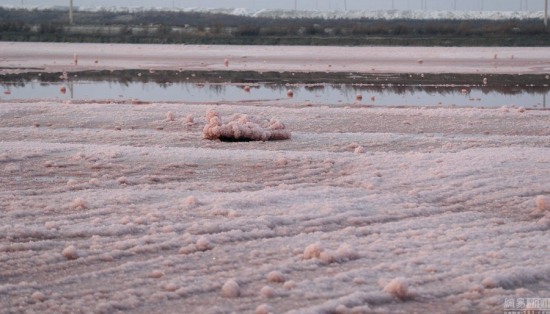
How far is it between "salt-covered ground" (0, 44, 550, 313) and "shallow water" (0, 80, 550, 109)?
5656 millimetres

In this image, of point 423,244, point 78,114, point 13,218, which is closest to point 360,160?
point 423,244

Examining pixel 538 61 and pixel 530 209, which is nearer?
pixel 530 209

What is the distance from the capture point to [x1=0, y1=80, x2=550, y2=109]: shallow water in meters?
14.9

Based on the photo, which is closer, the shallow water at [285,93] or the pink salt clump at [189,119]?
the pink salt clump at [189,119]

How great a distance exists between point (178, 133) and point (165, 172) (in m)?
2.58

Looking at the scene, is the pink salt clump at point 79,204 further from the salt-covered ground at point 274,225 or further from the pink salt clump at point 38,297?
the pink salt clump at point 38,297

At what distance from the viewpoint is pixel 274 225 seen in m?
5.41

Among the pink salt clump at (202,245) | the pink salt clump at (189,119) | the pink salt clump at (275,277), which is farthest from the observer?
the pink salt clump at (189,119)

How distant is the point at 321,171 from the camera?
7.23 meters

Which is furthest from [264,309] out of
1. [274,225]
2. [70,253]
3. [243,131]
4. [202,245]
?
[243,131]

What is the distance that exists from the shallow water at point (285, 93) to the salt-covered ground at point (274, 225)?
5.66 metres

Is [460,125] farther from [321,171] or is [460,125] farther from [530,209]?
[530,209]

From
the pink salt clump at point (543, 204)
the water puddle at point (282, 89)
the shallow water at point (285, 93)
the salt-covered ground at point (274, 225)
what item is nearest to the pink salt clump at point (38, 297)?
the salt-covered ground at point (274, 225)

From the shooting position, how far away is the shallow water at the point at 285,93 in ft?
48.9
